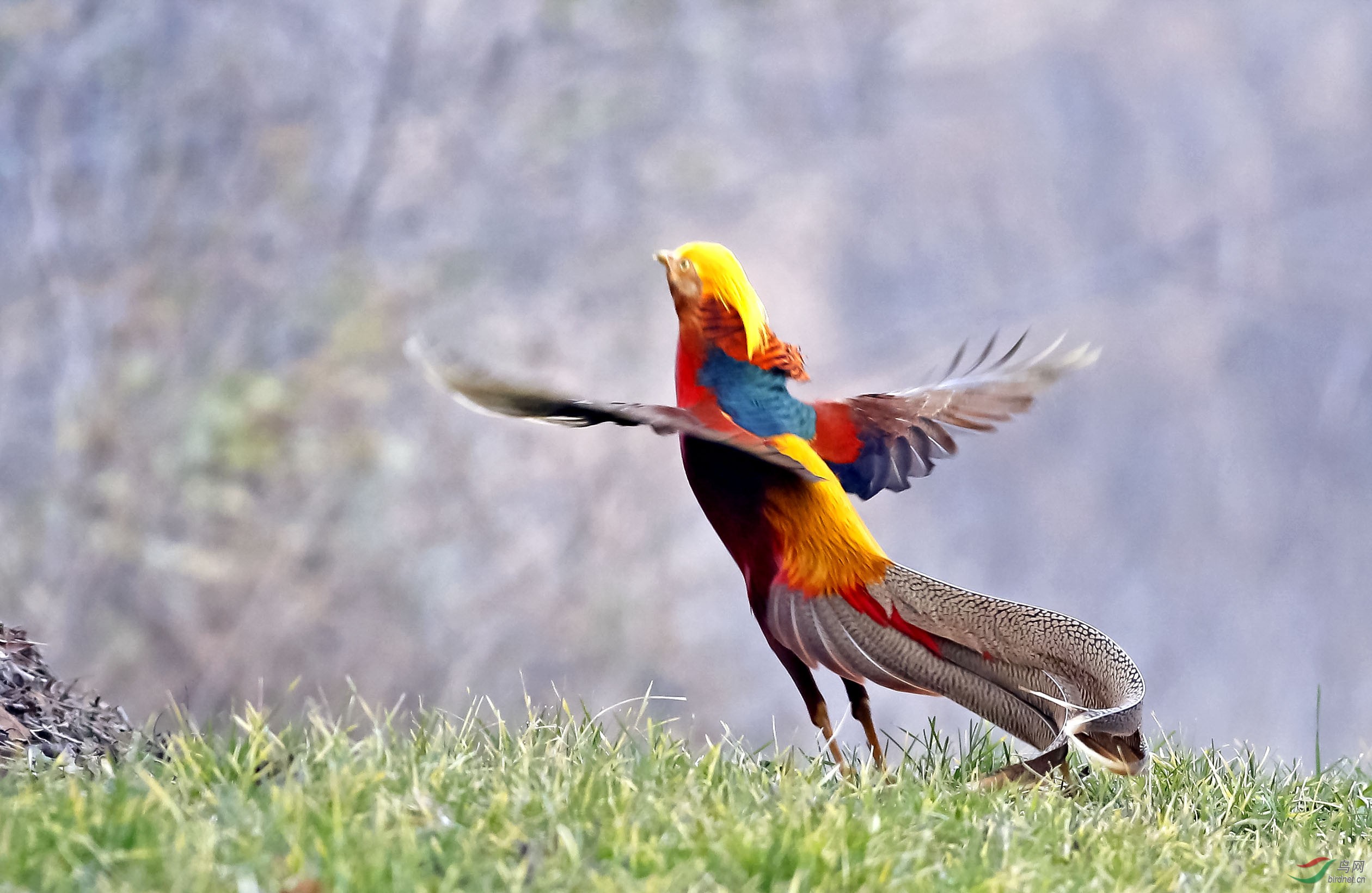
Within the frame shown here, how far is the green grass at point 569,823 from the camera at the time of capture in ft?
5.69

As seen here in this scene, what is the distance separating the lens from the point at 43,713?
8.59 feet

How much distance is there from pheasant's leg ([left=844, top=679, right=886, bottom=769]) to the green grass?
74 millimetres

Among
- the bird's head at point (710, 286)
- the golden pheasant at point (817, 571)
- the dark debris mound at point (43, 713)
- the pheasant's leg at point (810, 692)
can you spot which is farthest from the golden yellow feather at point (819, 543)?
the dark debris mound at point (43, 713)

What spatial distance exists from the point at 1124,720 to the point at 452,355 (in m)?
1.56

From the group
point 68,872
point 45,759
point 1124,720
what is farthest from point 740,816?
point 45,759

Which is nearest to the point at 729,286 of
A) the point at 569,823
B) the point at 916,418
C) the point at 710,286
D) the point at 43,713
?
the point at 710,286

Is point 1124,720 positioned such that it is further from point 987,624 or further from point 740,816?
point 740,816

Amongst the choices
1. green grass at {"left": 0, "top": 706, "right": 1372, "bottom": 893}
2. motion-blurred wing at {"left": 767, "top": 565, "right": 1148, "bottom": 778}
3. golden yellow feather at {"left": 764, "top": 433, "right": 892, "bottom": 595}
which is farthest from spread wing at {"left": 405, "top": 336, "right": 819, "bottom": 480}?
green grass at {"left": 0, "top": 706, "right": 1372, "bottom": 893}

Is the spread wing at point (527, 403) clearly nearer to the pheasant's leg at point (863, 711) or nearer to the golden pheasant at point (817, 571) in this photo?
the golden pheasant at point (817, 571)

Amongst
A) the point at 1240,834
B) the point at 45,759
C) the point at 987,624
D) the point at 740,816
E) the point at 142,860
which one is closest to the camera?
the point at 142,860

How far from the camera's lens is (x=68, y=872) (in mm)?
1732

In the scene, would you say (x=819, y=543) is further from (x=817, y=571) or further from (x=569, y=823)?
(x=569, y=823)

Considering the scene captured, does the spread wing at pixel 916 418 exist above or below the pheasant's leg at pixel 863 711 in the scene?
above

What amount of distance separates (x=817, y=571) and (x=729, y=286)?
0.69 meters
